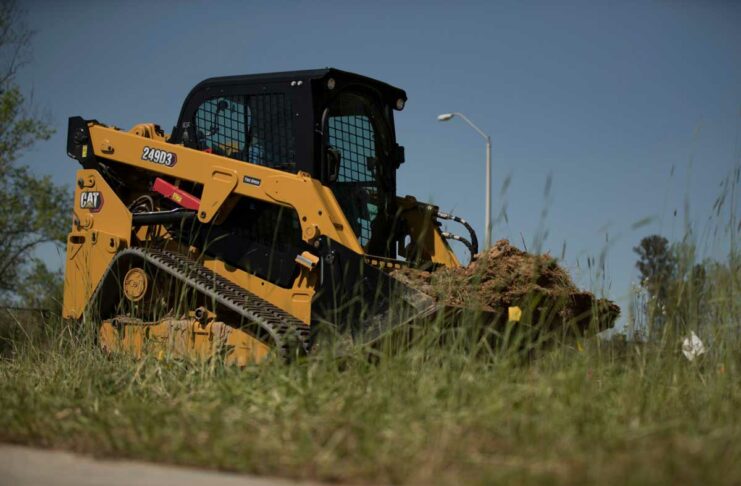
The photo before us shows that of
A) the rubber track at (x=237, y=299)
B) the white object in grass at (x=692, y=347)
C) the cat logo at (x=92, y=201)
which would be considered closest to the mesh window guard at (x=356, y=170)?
the rubber track at (x=237, y=299)

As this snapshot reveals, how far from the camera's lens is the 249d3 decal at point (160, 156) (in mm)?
8211

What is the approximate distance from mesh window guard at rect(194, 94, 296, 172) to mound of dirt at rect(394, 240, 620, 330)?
6.00 feet

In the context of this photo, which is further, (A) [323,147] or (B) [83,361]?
(A) [323,147]

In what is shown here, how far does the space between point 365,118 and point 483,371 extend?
4180 millimetres

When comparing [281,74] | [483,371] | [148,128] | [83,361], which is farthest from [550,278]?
[148,128]

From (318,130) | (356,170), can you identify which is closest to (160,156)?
(318,130)

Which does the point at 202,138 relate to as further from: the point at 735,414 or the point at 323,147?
the point at 735,414

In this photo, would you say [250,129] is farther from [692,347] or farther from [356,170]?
[692,347]

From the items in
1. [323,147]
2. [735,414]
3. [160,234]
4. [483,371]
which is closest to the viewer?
[735,414]

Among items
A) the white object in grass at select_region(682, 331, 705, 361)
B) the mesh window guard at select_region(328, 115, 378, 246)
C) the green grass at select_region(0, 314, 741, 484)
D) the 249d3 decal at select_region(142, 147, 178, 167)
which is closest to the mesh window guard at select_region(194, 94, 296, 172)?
the 249d3 decal at select_region(142, 147, 178, 167)

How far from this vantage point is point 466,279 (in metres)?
6.52

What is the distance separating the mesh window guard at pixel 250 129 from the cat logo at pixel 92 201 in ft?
3.86

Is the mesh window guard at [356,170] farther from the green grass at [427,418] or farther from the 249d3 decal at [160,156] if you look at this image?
the green grass at [427,418]

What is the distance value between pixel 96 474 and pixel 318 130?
461 centimetres
